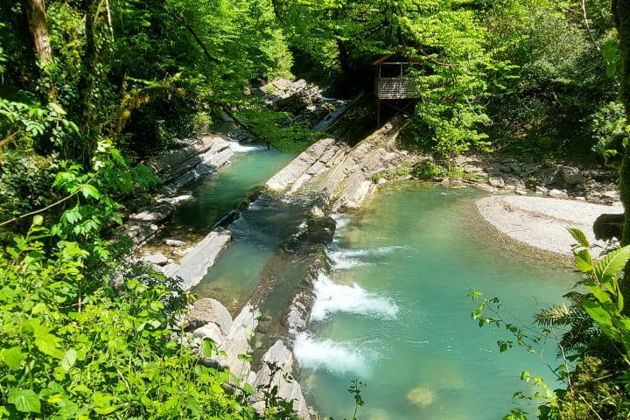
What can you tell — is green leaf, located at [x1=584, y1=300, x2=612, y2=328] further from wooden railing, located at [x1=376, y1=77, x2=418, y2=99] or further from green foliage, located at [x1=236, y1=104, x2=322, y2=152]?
wooden railing, located at [x1=376, y1=77, x2=418, y2=99]

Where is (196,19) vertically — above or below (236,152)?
above

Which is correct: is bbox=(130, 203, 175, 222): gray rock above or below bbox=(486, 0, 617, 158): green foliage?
below

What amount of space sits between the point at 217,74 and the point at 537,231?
10049mm

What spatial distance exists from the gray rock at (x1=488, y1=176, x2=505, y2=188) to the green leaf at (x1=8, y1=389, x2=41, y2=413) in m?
15.6

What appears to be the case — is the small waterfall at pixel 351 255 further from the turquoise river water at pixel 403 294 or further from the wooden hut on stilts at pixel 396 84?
the wooden hut on stilts at pixel 396 84

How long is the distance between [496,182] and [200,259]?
11677 mm

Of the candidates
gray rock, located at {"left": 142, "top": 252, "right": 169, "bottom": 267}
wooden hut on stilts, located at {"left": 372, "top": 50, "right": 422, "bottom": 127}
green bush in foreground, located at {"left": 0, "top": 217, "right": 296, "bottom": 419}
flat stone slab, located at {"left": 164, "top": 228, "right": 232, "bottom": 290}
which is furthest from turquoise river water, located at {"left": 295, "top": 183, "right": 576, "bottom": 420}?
wooden hut on stilts, located at {"left": 372, "top": 50, "right": 422, "bottom": 127}

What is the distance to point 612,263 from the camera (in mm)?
945

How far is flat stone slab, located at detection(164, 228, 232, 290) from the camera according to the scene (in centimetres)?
855

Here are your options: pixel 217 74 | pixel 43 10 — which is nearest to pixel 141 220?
pixel 217 74

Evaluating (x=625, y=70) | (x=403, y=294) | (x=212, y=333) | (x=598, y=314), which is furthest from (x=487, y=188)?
(x=598, y=314)

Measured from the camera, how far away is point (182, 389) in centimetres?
219

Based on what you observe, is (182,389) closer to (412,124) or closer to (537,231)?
(537,231)

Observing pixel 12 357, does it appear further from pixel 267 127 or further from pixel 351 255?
pixel 351 255
